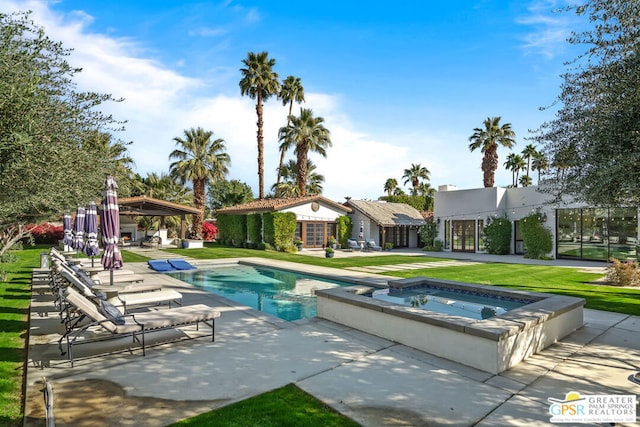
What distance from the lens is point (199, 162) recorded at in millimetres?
32844

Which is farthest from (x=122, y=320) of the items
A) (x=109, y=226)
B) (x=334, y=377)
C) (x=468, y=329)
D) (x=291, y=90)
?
(x=291, y=90)

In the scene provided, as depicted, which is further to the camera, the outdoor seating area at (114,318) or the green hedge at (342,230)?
the green hedge at (342,230)

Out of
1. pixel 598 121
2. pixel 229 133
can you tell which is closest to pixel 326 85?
pixel 598 121

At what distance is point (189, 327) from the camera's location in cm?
760

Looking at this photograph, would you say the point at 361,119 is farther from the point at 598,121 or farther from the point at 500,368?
the point at 500,368

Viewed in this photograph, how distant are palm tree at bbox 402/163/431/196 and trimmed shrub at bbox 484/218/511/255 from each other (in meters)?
30.2

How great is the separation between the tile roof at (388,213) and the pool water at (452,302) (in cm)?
2031

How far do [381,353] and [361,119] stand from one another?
17.2 m

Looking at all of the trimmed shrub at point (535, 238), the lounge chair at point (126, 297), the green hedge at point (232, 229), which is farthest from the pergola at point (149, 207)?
the trimmed shrub at point (535, 238)

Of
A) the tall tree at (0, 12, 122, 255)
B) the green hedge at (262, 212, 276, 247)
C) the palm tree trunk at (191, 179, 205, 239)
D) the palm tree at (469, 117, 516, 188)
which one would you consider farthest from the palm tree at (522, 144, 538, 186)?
the tall tree at (0, 12, 122, 255)

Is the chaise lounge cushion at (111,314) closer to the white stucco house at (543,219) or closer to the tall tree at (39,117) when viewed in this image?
the tall tree at (39,117)

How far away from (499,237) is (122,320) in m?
25.4

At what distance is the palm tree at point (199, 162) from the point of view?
107 feet

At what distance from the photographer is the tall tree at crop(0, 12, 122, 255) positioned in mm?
4551
